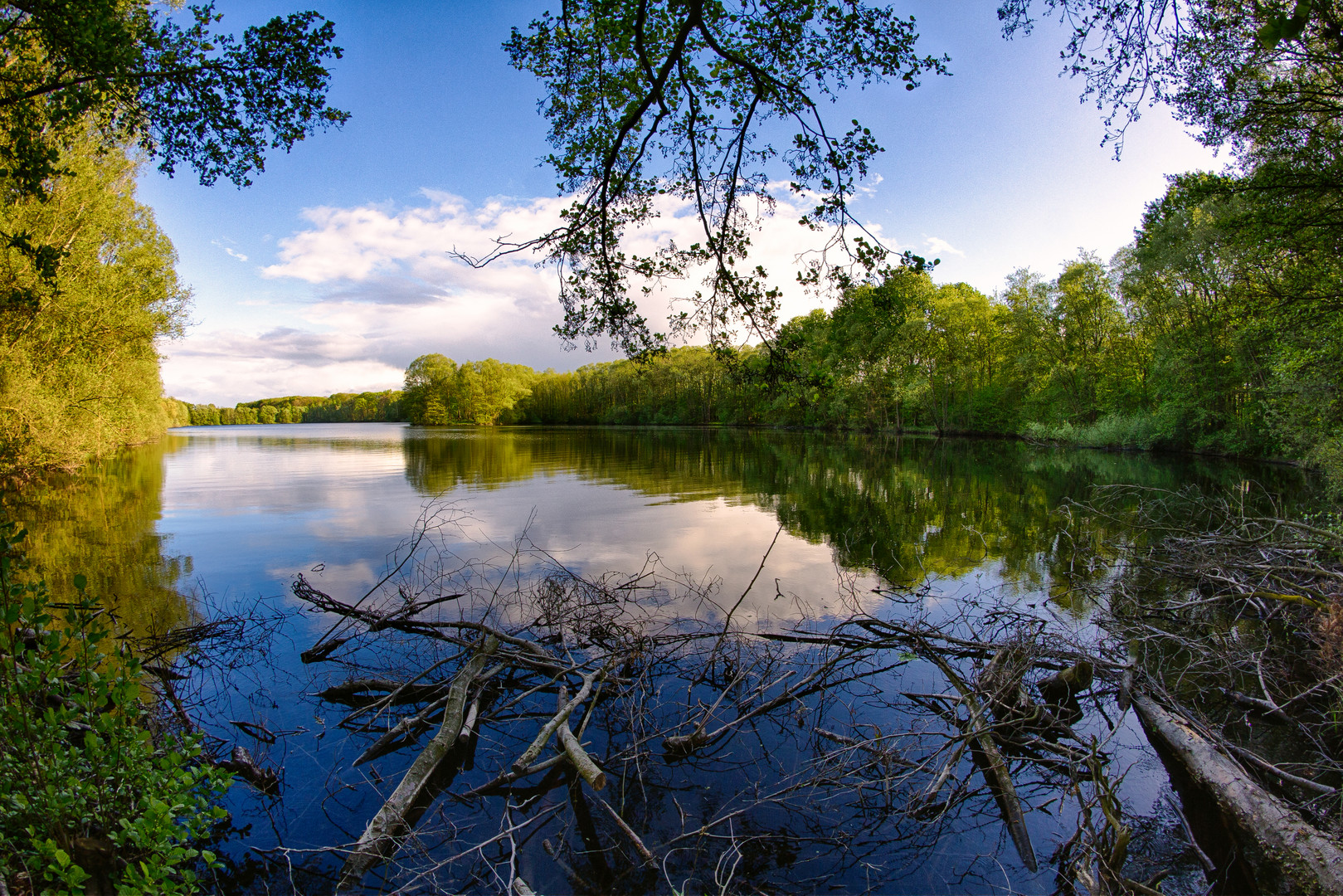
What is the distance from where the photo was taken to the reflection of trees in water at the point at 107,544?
28.5ft

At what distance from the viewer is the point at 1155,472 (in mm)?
25172

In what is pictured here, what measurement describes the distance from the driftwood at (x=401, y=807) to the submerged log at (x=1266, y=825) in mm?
5067

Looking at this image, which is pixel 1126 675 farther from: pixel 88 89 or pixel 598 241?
pixel 88 89

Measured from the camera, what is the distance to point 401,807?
12.5 ft

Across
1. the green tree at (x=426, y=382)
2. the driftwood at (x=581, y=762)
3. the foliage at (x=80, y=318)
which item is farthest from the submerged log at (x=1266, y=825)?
Result: the green tree at (x=426, y=382)

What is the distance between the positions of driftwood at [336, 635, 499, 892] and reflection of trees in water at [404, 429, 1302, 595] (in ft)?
26.2

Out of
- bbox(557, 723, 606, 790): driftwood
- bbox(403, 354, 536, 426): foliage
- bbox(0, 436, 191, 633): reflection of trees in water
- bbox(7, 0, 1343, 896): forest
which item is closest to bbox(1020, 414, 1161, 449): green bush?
bbox(7, 0, 1343, 896): forest

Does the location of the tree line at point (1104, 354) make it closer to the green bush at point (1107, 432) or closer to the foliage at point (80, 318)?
the green bush at point (1107, 432)

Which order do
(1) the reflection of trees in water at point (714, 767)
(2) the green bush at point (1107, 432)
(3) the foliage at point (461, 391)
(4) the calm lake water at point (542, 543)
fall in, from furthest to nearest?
(3) the foliage at point (461, 391) → (2) the green bush at point (1107, 432) → (4) the calm lake water at point (542, 543) → (1) the reflection of trees in water at point (714, 767)

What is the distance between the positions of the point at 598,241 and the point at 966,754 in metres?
6.66

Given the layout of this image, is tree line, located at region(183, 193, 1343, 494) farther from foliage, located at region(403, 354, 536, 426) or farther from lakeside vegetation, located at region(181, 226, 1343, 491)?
foliage, located at region(403, 354, 536, 426)

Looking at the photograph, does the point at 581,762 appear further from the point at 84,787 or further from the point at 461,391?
the point at 461,391

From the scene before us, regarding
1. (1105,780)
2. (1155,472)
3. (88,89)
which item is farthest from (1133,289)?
(88,89)

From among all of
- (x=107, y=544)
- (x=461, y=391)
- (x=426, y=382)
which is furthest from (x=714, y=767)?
(x=426, y=382)
